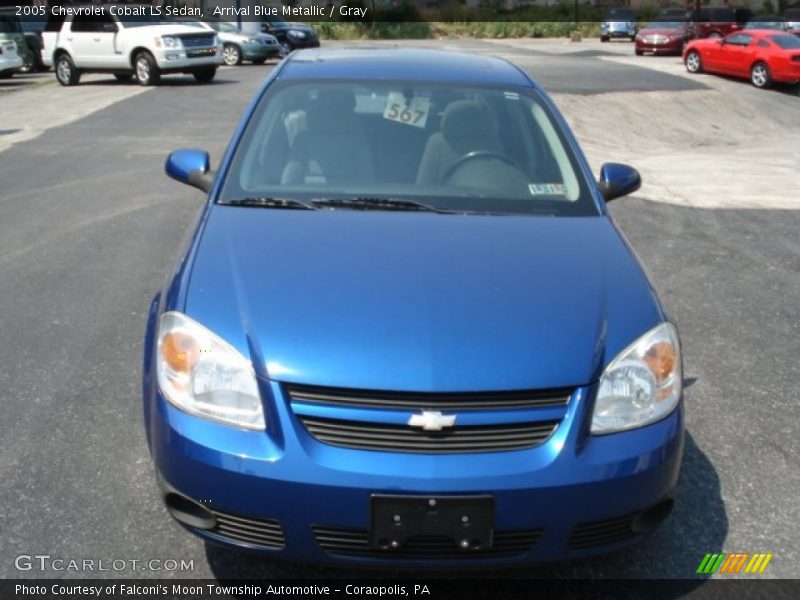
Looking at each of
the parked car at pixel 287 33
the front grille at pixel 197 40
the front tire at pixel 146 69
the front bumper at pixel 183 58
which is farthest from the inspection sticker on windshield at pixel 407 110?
the parked car at pixel 287 33

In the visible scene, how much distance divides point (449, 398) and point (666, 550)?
1222mm

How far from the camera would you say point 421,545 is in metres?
2.73

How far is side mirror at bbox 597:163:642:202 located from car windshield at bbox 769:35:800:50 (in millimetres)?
20781

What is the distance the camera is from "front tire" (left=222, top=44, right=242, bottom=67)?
28562mm

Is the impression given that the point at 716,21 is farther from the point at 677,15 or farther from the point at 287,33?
the point at 287,33

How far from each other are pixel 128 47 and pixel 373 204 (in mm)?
19855

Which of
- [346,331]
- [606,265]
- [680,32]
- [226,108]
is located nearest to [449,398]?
[346,331]

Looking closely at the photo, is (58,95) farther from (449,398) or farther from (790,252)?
(449,398)

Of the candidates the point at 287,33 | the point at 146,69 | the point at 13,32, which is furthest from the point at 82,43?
the point at 287,33

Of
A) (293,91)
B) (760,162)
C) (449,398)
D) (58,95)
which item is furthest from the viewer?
(58,95)

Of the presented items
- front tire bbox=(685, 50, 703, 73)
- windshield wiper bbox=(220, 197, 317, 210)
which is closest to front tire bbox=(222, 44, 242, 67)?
front tire bbox=(685, 50, 703, 73)

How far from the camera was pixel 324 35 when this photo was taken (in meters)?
55.1

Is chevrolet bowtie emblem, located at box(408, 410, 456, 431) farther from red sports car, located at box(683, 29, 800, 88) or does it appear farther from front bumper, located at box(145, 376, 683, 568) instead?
red sports car, located at box(683, 29, 800, 88)

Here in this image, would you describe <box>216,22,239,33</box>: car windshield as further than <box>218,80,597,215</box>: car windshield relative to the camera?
Yes
